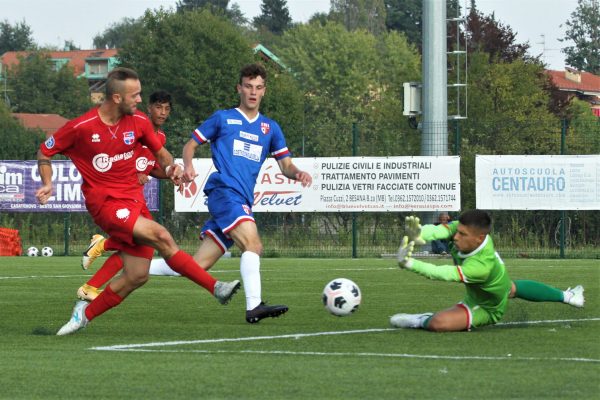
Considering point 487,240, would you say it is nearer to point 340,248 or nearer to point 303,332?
point 303,332

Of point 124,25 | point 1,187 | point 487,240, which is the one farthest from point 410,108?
point 124,25

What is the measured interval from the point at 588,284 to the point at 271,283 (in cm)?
412

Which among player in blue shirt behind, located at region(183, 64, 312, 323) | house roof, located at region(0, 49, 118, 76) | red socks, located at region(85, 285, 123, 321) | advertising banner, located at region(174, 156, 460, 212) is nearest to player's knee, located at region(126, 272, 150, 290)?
red socks, located at region(85, 285, 123, 321)

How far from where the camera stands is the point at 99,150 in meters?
9.74

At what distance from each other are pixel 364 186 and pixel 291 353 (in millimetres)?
18691

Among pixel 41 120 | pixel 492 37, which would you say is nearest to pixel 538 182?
pixel 492 37

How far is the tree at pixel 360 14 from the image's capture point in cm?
12312

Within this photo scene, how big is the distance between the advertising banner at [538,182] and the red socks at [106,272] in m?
15.2

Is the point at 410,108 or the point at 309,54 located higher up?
the point at 309,54

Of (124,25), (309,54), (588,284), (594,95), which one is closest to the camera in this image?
(588,284)

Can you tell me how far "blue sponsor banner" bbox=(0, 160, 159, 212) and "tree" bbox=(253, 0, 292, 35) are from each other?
389 ft

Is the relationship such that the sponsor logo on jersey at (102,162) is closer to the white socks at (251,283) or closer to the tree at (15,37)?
the white socks at (251,283)

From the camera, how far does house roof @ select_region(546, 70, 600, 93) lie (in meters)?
126

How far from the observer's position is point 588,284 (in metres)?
16.0
